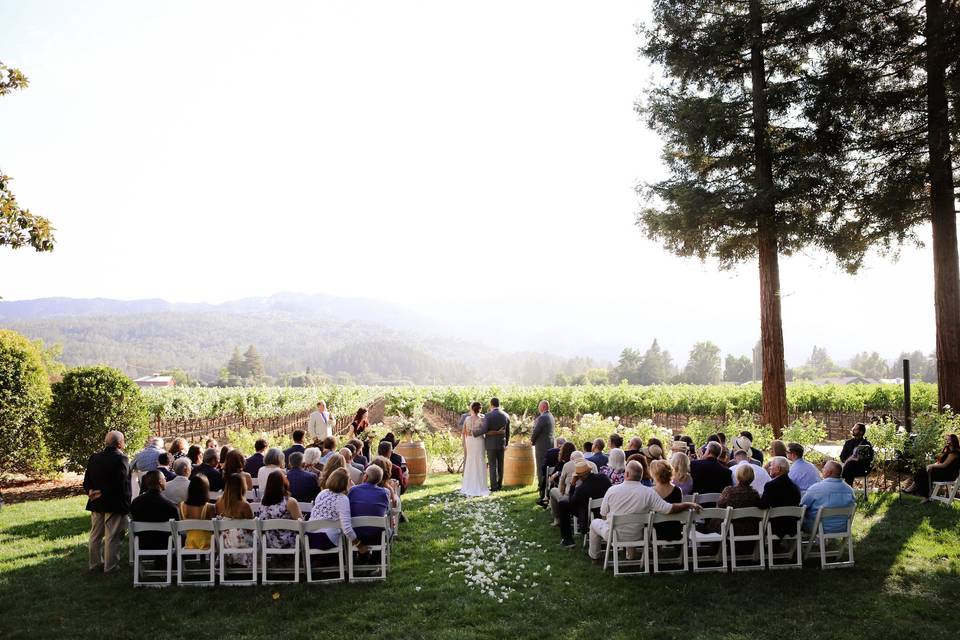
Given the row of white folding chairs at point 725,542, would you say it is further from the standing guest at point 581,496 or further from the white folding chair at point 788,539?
the standing guest at point 581,496

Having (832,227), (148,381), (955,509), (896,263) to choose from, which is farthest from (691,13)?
(148,381)

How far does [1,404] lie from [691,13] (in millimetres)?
16489

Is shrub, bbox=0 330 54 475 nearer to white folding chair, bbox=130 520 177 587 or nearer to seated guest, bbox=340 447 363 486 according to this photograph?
white folding chair, bbox=130 520 177 587

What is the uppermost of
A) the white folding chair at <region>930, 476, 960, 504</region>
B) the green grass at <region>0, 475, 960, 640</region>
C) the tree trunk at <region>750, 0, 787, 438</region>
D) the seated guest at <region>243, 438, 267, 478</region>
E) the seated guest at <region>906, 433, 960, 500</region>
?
the tree trunk at <region>750, 0, 787, 438</region>

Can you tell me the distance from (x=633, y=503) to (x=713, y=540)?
97 centimetres

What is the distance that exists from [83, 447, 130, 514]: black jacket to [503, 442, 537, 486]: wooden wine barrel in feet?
24.1

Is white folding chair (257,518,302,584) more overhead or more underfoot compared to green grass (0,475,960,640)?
more overhead

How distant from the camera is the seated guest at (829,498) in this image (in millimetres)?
7031

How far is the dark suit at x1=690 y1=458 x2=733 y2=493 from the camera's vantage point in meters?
7.78

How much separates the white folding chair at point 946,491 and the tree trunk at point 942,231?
388cm

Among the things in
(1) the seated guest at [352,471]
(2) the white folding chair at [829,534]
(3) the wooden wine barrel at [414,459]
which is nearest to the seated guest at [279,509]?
(1) the seated guest at [352,471]

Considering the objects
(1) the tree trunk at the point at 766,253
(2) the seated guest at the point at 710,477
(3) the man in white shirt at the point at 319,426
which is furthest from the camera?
(1) the tree trunk at the point at 766,253

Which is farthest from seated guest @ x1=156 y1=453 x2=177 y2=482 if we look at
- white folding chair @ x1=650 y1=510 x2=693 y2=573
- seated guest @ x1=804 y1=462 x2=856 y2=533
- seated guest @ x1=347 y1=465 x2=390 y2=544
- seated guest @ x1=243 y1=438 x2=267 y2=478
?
seated guest @ x1=804 y1=462 x2=856 y2=533

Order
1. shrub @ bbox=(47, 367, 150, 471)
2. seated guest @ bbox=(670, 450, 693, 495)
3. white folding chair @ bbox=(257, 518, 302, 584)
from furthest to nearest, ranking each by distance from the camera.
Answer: shrub @ bbox=(47, 367, 150, 471), seated guest @ bbox=(670, 450, 693, 495), white folding chair @ bbox=(257, 518, 302, 584)
